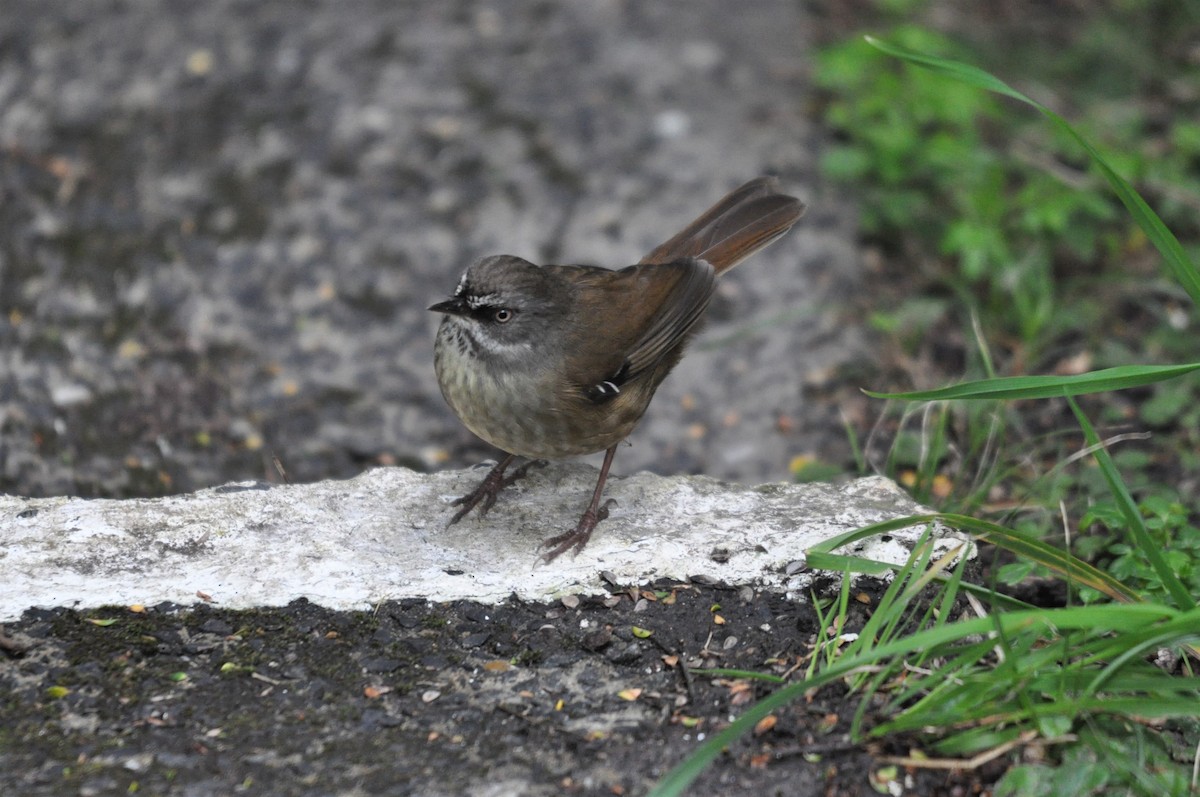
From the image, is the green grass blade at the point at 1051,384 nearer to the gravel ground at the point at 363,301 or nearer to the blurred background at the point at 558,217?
the gravel ground at the point at 363,301

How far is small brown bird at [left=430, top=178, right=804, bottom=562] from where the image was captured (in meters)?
3.87

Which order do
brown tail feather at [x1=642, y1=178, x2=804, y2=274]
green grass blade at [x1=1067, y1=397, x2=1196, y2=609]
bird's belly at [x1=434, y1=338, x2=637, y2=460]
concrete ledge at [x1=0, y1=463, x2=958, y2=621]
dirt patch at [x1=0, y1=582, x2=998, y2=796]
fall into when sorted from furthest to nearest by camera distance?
brown tail feather at [x1=642, y1=178, x2=804, y2=274], bird's belly at [x1=434, y1=338, x2=637, y2=460], concrete ledge at [x1=0, y1=463, x2=958, y2=621], green grass blade at [x1=1067, y1=397, x2=1196, y2=609], dirt patch at [x1=0, y1=582, x2=998, y2=796]

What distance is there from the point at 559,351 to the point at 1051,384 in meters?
1.57

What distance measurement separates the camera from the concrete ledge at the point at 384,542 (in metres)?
3.34

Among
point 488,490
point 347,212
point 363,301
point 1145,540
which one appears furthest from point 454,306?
point 347,212

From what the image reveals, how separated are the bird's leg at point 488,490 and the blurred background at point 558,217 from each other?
1495 mm

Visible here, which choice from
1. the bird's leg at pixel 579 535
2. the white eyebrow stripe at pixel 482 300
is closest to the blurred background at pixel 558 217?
the bird's leg at pixel 579 535

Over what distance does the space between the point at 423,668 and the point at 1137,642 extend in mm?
1631

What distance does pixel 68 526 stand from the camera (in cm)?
350

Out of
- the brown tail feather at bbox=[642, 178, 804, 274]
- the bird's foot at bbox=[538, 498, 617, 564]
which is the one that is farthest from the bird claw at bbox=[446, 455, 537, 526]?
the brown tail feather at bbox=[642, 178, 804, 274]

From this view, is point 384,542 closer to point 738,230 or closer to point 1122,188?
point 738,230

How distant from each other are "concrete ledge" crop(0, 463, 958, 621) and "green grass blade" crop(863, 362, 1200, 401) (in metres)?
0.60

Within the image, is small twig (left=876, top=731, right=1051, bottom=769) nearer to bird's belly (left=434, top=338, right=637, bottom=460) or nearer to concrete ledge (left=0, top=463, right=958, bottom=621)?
concrete ledge (left=0, top=463, right=958, bottom=621)

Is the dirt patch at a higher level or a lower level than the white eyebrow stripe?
lower
